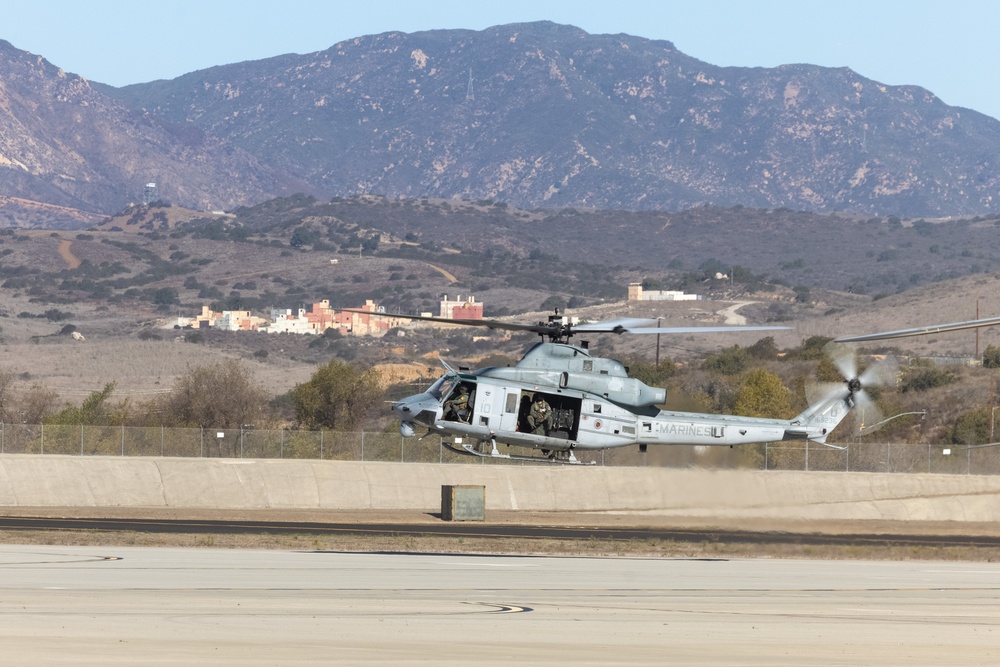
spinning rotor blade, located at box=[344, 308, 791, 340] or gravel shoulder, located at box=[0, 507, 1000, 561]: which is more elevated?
spinning rotor blade, located at box=[344, 308, 791, 340]

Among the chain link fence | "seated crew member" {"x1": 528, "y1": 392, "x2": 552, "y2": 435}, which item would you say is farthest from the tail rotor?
the chain link fence

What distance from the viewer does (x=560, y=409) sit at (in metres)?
34.6

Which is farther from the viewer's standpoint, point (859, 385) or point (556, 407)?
point (859, 385)

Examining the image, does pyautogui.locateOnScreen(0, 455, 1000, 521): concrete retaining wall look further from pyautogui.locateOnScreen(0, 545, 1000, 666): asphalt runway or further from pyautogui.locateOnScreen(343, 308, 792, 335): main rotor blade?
pyautogui.locateOnScreen(0, 545, 1000, 666): asphalt runway

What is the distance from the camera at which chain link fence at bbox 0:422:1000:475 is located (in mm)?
54156

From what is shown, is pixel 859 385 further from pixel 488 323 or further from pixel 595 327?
pixel 488 323

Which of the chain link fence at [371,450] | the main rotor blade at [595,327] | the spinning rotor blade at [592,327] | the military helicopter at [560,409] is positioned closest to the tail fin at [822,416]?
the military helicopter at [560,409]

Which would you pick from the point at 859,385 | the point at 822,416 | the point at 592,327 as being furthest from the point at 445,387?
the point at 859,385

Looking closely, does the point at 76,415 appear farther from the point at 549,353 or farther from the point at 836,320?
the point at 836,320

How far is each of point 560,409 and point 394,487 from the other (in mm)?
16383

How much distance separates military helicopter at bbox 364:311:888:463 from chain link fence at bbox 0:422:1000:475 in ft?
59.7

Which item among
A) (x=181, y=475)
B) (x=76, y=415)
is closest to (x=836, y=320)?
(x=76, y=415)

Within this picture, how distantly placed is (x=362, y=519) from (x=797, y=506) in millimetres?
12738

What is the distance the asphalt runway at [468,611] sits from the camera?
19.8m
